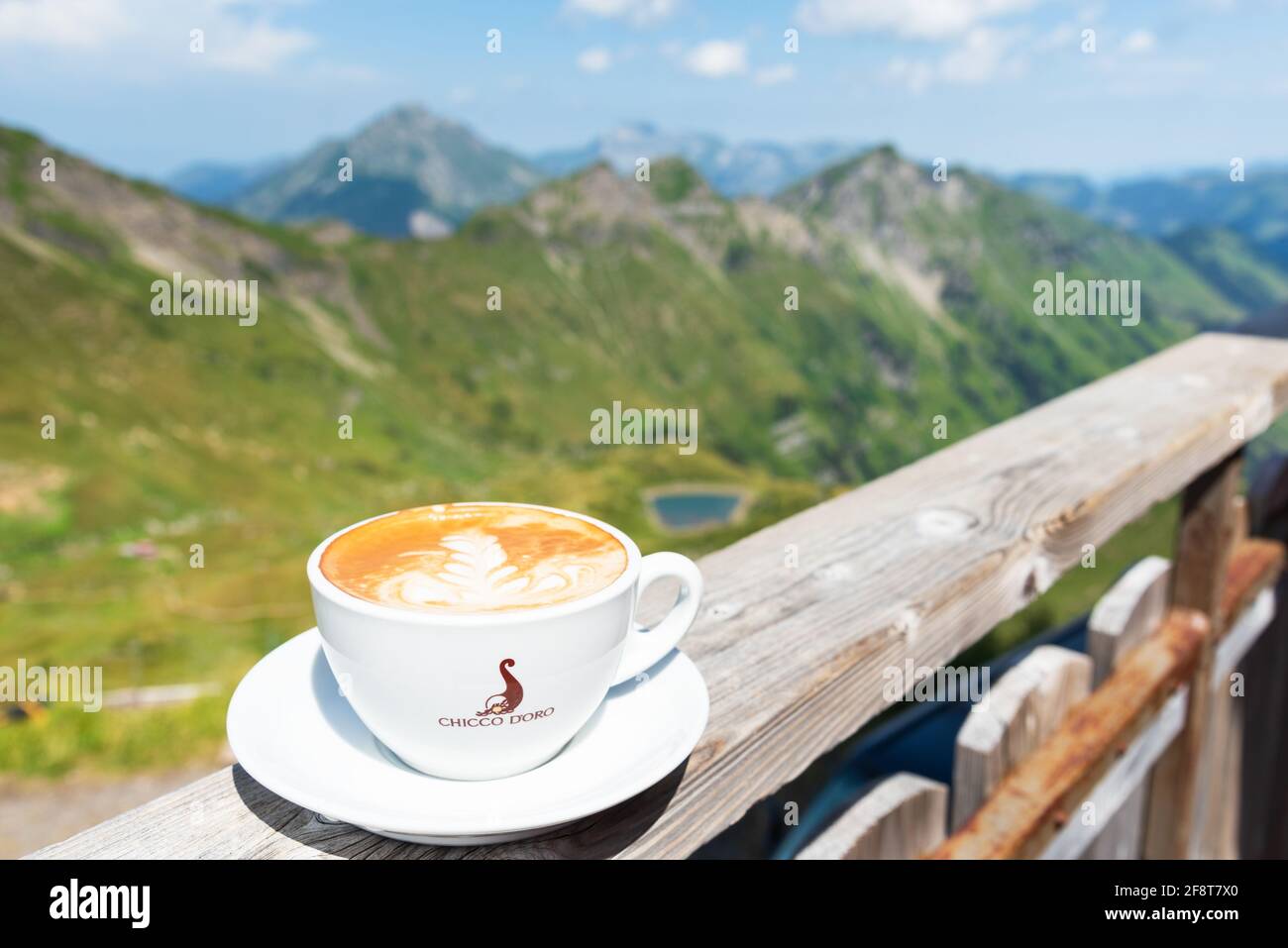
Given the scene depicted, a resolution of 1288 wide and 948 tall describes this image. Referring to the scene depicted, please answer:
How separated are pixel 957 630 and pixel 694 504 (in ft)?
220

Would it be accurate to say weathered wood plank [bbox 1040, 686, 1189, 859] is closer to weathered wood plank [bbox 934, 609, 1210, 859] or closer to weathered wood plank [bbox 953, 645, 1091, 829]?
weathered wood plank [bbox 934, 609, 1210, 859]

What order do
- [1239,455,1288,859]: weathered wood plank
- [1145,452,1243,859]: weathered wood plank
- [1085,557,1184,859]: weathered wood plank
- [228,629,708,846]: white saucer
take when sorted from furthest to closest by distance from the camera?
[1239,455,1288,859]: weathered wood plank → [1145,452,1243,859]: weathered wood plank → [1085,557,1184,859]: weathered wood plank → [228,629,708,846]: white saucer

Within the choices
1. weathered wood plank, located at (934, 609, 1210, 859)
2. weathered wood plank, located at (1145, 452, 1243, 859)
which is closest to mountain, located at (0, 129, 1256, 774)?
weathered wood plank, located at (1145, 452, 1243, 859)

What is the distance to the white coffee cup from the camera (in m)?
1.11

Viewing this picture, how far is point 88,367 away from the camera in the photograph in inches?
3457

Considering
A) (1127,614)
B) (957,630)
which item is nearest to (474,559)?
(957,630)

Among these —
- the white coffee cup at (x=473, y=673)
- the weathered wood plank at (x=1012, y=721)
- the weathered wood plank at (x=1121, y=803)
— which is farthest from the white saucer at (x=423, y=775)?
the weathered wood plank at (x=1121, y=803)

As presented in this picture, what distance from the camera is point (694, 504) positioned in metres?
68.7

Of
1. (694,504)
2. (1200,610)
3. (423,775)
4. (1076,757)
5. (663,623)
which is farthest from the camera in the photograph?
(694,504)

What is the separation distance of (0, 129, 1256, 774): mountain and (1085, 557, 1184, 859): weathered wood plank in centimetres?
1869

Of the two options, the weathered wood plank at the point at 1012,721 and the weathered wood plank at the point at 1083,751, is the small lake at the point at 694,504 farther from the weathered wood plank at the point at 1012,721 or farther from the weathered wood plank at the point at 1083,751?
the weathered wood plank at the point at 1012,721

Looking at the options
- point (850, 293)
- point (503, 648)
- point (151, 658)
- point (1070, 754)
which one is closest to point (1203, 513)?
point (1070, 754)

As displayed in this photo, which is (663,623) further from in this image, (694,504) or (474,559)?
(694,504)
